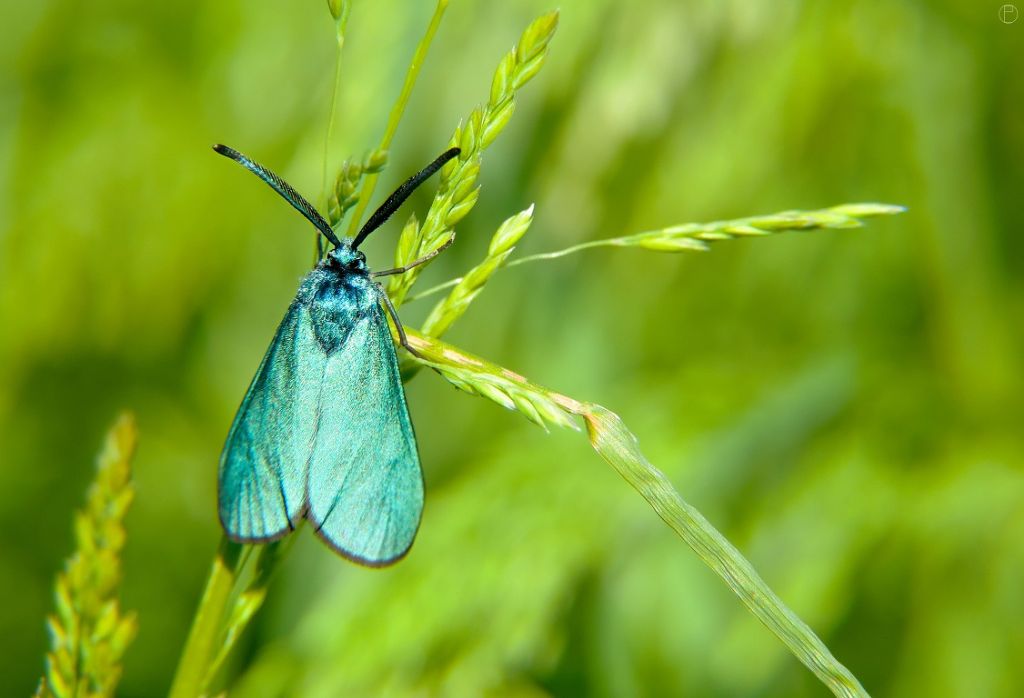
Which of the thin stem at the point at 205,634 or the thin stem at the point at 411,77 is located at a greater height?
the thin stem at the point at 411,77

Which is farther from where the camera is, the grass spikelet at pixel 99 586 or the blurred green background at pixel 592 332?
the blurred green background at pixel 592 332

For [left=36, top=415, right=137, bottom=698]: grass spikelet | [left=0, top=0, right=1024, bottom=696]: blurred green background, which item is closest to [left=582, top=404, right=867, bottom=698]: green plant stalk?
[left=36, top=415, right=137, bottom=698]: grass spikelet

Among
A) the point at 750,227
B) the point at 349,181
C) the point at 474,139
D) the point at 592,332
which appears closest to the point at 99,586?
the point at 349,181

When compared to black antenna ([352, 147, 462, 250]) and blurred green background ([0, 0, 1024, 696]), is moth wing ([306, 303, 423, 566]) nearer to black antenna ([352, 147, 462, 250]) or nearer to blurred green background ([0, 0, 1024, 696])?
black antenna ([352, 147, 462, 250])

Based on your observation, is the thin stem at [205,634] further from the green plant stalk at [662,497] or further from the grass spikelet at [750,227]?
the grass spikelet at [750,227]

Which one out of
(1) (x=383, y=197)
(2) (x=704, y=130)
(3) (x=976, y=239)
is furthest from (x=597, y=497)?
(3) (x=976, y=239)

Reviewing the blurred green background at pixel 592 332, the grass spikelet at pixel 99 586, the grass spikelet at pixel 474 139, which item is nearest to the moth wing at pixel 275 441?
the grass spikelet at pixel 99 586
